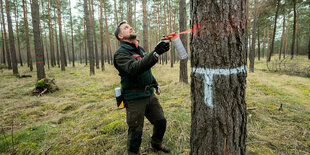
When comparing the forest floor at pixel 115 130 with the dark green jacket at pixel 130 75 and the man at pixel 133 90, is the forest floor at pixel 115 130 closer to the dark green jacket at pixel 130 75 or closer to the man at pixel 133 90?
the man at pixel 133 90

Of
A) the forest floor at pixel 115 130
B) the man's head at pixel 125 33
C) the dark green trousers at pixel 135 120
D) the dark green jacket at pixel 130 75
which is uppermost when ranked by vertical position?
the man's head at pixel 125 33

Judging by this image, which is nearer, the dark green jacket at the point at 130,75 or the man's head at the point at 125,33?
the dark green jacket at the point at 130,75

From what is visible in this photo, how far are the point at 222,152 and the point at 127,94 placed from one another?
4.39ft

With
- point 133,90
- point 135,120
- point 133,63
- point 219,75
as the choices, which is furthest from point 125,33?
point 219,75

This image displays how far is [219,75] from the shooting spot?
4.03 ft

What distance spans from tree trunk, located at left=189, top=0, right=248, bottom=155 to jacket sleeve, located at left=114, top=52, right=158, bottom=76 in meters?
0.50

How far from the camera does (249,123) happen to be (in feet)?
9.50

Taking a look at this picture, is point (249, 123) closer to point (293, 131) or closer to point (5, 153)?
point (293, 131)

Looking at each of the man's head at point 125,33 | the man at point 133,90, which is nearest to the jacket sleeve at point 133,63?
the man at point 133,90

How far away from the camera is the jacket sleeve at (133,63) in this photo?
5.28ft

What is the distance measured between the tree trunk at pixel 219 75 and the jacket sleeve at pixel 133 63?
50cm

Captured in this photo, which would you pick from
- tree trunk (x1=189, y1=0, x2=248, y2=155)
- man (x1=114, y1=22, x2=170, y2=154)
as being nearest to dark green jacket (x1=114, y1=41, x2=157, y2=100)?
man (x1=114, y1=22, x2=170, y2=154)

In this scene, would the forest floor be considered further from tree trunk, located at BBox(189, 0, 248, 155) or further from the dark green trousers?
tree trunk, located at BBox(189, 0, 248, 155)

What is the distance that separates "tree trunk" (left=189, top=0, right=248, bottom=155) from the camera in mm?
1181
